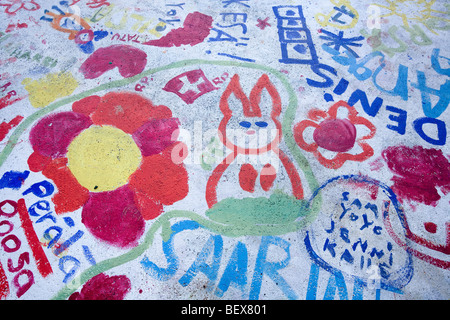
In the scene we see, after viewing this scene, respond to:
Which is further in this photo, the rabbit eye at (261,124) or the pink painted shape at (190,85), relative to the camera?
the pink painted shape at (190,85)

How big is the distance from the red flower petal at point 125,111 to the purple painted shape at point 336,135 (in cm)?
193

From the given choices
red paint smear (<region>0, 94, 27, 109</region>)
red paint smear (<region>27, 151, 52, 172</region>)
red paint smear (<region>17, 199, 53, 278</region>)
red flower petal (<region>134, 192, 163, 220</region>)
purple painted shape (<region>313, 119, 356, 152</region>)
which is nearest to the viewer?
red paint smear (<region>17, 199, 53, 278</region>)

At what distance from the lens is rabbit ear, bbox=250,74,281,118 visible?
146 inches

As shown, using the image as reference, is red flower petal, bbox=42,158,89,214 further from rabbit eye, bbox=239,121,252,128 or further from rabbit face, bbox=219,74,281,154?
rabbit eye, bbox=239,121,252,128

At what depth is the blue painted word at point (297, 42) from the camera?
3.99m

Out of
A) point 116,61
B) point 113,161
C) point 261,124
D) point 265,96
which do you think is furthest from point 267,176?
point 116,61

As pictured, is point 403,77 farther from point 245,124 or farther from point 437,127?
point 245,124

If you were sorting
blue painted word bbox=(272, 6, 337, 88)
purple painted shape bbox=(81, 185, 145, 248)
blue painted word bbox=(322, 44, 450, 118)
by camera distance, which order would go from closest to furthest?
purple painted shape bbox=(81, 185, 145, 248) < blue painted word bbox=(322, 44, 450, 118) < blue painted word bbox=(272, 6, 337, 88)

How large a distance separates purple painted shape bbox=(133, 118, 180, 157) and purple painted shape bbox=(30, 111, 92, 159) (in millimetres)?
694

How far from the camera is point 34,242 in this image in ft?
9.59

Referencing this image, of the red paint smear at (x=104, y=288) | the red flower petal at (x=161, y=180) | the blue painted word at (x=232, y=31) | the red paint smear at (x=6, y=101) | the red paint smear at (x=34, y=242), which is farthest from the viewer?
the blue painted word at (x=232, y=31)

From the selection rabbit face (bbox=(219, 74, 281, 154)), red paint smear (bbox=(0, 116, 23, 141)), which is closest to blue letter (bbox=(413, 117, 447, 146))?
rabbit face (bbox=(219, 74, 281, 154))

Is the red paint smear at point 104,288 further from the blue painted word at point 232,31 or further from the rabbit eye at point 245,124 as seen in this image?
the blue painted word at point 232,31

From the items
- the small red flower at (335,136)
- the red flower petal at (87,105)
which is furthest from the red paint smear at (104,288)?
the small red flower at (335,136)
